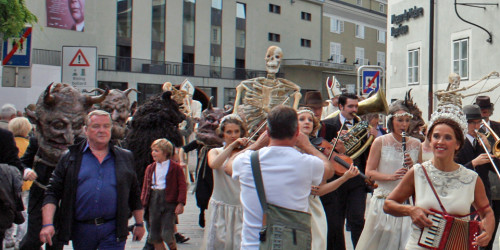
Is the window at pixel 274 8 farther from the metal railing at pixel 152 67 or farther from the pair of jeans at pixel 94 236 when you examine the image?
the pair of jeans at pixel 94 236

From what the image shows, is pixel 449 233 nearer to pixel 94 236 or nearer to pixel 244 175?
pixel 244 175

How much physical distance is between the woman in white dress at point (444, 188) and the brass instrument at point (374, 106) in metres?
3.79

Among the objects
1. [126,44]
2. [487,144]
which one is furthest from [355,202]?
[126,44]

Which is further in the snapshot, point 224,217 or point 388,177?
point 388,177

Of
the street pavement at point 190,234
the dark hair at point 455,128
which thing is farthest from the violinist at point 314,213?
the street pavement at point 190,234

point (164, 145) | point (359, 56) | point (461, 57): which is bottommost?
point (164, 145)

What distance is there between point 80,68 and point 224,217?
6614 millimetres

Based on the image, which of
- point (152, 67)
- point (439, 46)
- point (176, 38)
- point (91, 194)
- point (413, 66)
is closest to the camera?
point (91, 194)

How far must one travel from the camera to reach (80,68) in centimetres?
1234

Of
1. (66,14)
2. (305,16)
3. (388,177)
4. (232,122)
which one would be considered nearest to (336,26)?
(305,16)

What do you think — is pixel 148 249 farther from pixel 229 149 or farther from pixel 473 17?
pixel 473 17

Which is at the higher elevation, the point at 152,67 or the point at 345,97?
the point at 152,67

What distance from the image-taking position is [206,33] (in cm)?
4575

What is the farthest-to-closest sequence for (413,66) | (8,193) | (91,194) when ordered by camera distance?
(413,66) < (8,193) < (91,194)
